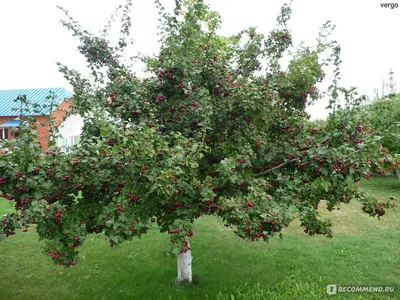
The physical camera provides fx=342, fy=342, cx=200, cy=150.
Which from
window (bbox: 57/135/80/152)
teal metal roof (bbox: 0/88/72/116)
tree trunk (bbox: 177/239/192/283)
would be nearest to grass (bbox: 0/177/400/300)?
tree trunk (bbox: 177/239/192/283)

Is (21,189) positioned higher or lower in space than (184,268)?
higher

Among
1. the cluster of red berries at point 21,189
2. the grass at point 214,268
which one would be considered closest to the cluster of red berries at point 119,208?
the cluster of red berries at point 21,189

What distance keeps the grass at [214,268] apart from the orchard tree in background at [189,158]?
91.8 inches

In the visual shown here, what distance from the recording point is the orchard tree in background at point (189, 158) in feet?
11.2

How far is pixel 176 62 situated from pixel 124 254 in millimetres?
5915

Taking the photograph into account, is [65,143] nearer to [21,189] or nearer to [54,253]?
[21,189]

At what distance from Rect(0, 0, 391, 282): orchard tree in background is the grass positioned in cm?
233

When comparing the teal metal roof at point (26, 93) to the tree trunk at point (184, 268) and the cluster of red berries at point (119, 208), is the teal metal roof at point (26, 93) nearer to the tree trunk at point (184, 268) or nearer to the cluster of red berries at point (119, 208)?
the tree trunk at point (184, 268)

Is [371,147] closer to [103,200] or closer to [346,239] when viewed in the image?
[103,200]

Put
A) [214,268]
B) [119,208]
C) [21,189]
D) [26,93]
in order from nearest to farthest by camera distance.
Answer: [119,208], [21,189], [214,268], [26,93]

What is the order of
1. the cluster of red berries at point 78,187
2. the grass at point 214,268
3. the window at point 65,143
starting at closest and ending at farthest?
the cluster of red berries at point 78,187, the window at point 65,143, the grass at point 214,268

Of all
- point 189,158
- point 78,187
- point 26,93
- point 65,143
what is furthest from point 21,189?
point 26,93

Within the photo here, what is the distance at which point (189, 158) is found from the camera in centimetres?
349

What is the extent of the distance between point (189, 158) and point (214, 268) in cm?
482
